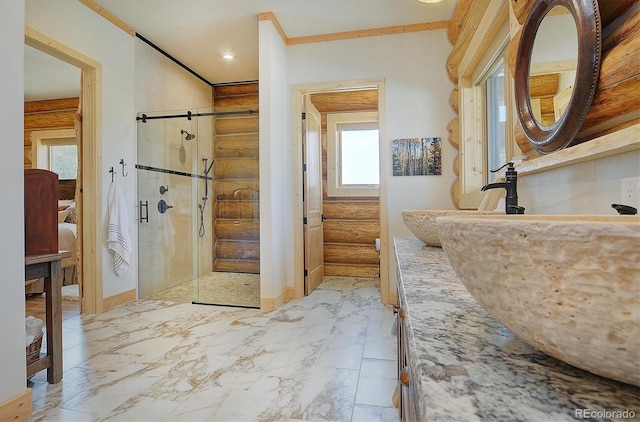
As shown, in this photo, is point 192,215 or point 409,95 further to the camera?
point 192,215

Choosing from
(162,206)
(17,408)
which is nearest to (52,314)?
(17,408)

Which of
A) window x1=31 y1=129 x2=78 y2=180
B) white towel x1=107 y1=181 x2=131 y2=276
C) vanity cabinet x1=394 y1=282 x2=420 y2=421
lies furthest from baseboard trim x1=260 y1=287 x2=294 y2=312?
→ window x1=31 y1=129 x2=78 y2=180

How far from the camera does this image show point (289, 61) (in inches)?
140

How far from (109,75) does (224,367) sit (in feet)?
9.61

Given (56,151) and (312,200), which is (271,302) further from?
(56,151)

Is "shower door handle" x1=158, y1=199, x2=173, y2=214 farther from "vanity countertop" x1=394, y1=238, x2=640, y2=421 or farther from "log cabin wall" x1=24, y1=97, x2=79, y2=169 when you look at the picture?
"vanity countertop" x1=394, y1=238, x2=640, y2=421

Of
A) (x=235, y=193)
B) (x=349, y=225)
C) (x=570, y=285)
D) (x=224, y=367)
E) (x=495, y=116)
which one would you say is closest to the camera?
(x=570, y=285)

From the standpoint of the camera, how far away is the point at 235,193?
412 centimetres

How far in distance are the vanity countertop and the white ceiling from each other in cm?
316

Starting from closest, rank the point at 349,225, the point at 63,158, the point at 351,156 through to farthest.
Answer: the point at 349,225 → the point at 351,156 → the point at 63,158

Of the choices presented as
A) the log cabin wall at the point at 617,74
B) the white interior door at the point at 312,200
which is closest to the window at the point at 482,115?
the log cabin wall at the point at 617,74

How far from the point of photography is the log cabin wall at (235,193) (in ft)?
12.4

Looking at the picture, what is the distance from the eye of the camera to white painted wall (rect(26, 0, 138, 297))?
2.59 metres

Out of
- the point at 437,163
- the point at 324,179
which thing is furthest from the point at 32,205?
the point at 324,179
